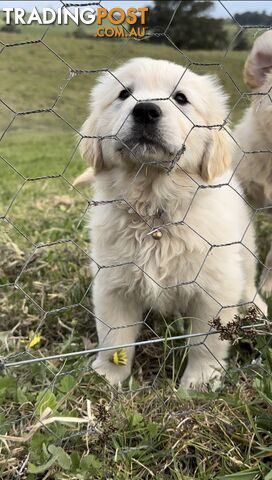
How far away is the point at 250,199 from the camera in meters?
2.58

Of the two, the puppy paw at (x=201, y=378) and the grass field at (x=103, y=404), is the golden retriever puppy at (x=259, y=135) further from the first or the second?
the puppy paw at (x=201, y=378)

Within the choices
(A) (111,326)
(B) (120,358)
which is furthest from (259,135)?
(B) (120,358)

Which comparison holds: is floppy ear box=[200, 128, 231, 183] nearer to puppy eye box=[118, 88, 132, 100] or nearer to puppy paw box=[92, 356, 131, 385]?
puppy eye box=[118, 88, 132, 100]

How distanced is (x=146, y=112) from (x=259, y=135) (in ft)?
3.17

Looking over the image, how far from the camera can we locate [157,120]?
5.47 feet

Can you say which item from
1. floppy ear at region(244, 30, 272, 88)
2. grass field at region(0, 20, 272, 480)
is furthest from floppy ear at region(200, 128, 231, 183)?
floppy ear at region(244, 30, 272, 88)

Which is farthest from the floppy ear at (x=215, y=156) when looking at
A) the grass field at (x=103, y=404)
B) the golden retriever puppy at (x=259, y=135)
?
the golden retriever puppy at (x=259, y=135)

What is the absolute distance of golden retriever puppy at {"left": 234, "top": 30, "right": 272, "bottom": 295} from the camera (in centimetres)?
223

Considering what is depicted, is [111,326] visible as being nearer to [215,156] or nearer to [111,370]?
[111,370]

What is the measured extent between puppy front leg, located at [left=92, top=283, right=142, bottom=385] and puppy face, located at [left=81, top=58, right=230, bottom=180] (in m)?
0.48

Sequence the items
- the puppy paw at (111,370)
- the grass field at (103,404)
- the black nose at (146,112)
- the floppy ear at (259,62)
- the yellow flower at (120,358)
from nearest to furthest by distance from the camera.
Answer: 1. the grass field at (103,404)
2. the black nose at (146,112)
3. the yellow flower at (120,358)
4. the puppy paw at (111,370)
5. the floppy ear at (259,62)

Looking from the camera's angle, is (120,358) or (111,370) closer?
(120,358)

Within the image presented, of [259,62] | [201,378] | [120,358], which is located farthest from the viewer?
[259,62]

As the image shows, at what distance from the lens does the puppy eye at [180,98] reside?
1806 millimetres
